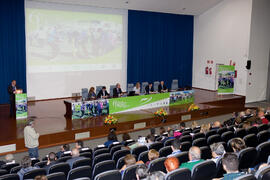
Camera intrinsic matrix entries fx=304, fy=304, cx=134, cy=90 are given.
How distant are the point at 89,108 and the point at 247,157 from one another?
6.00 meters

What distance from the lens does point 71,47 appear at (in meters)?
13.4

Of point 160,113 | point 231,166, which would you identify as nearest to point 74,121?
point 160,113

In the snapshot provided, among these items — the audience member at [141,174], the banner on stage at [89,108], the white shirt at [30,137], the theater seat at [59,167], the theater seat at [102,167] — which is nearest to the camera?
the audience member at [141,174]

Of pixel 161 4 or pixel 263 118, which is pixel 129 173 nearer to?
pixel 263 118

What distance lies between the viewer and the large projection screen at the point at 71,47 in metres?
12.5

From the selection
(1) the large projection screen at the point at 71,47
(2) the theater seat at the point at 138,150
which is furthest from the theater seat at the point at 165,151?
(1) the large projection screen at the point at 71,47

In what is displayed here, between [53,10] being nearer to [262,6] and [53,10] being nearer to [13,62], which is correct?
[13,62]

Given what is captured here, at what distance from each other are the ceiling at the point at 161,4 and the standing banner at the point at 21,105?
4.80 metres

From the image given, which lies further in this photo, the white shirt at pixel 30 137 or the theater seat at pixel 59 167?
the white shirt at pixel 30 137

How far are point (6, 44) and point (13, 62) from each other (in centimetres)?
74

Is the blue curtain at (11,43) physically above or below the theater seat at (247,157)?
above

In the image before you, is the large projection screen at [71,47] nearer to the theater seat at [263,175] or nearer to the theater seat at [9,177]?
the theater seat at [9,177]

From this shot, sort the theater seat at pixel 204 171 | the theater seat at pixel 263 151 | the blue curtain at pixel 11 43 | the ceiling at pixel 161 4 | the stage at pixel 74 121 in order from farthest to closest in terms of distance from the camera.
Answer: the ceiling at pixel 161 4 < the blue curtain at pixel 11 43 < the stage at pixel 74 121 < the theater seat at pixel 263 151 < the theater seat at pixel 204 171

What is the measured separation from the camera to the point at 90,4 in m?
13.2
